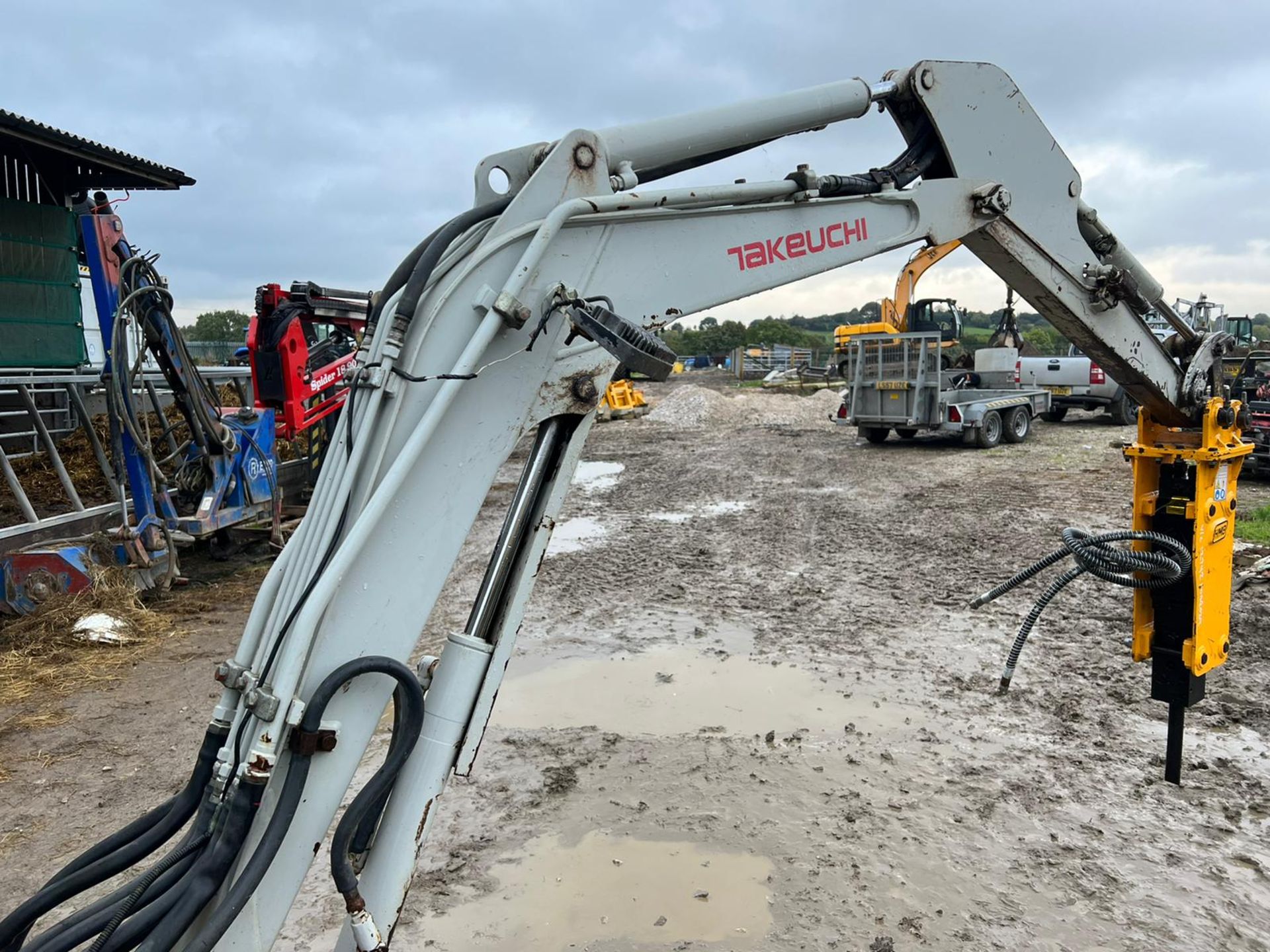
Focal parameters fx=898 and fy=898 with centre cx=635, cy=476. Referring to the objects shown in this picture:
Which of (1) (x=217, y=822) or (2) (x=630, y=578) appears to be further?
(2) (x=630, y=578)

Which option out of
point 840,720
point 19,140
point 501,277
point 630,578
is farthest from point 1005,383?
point 501,277

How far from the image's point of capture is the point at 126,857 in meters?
1.89

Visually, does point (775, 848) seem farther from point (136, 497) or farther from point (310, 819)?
point (136, 497)

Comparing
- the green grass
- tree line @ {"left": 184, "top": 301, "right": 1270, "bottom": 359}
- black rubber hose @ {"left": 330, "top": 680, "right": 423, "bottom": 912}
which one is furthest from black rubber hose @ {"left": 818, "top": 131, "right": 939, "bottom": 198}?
tree line @ {"left": 184, "top": 301, "right": 1270, "bottom": 359}

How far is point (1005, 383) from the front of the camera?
60.3ft

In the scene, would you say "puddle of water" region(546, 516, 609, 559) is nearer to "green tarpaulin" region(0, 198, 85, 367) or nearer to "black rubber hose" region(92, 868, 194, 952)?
"green tarpaulin" region(0, 198, 85, 367)

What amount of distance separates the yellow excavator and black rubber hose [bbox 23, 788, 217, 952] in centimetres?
1508

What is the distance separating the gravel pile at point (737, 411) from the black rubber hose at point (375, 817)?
61.8ft

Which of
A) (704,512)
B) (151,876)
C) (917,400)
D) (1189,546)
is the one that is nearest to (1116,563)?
(1189,546)

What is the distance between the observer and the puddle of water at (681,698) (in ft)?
14.9

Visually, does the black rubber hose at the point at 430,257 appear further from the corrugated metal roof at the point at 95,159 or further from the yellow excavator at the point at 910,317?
the yellow excavator at the point at 910,317

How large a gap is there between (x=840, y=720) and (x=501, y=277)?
3.32m

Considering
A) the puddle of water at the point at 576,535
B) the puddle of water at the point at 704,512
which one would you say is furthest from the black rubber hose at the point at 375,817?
the puddle of water at the point at 704,512

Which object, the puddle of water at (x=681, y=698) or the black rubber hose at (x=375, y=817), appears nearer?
the black rubber hose at (x=375, y=817)
